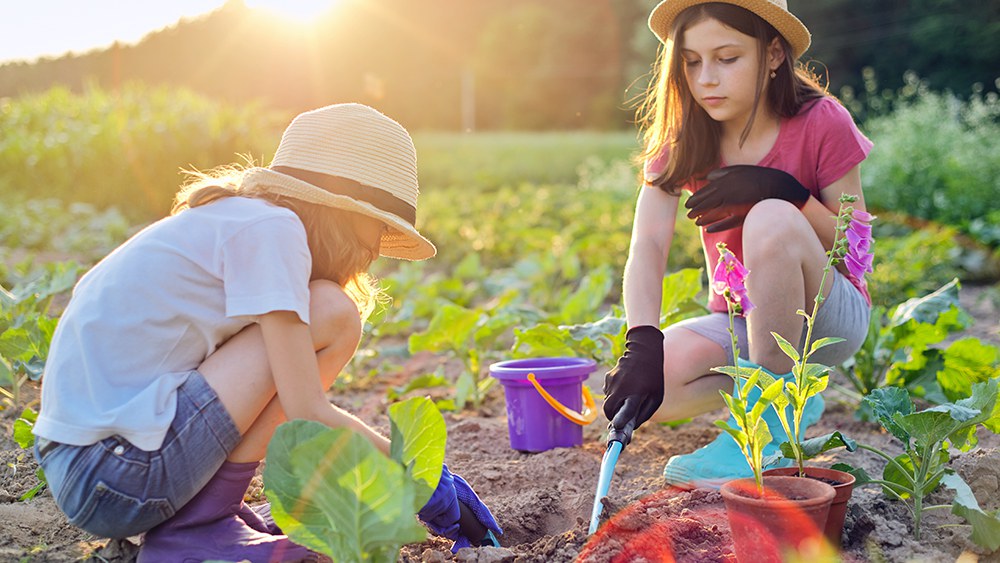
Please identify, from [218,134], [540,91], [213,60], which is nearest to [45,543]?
[218,134]

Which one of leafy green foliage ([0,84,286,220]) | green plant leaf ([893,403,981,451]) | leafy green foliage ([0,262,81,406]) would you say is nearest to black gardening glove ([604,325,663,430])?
green plant leaf ([893,403,981,451])

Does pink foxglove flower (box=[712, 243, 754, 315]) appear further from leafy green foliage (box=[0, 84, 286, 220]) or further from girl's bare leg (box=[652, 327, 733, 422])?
leafy green foliage (box=[0, 84, 286, 220])

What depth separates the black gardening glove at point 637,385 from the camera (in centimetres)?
194

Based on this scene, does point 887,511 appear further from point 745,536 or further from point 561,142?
point 561,142

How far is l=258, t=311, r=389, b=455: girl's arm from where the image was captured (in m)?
1.46

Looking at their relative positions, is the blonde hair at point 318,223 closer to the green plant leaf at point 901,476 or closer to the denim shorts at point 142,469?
the denim shorts at point 142,469

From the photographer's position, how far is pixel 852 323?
2248 millimetres

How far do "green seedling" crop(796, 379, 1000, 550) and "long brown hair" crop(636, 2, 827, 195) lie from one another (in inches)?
33.2

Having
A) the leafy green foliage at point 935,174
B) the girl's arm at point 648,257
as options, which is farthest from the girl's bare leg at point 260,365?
the leafy green foliage at point 935,174

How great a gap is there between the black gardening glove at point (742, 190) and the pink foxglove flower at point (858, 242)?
34 centimetres

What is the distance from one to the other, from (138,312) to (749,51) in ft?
4.97

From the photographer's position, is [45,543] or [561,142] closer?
[45,543]

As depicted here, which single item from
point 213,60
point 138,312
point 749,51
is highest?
point 213,60

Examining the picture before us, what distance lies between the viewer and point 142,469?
1.48 meters
